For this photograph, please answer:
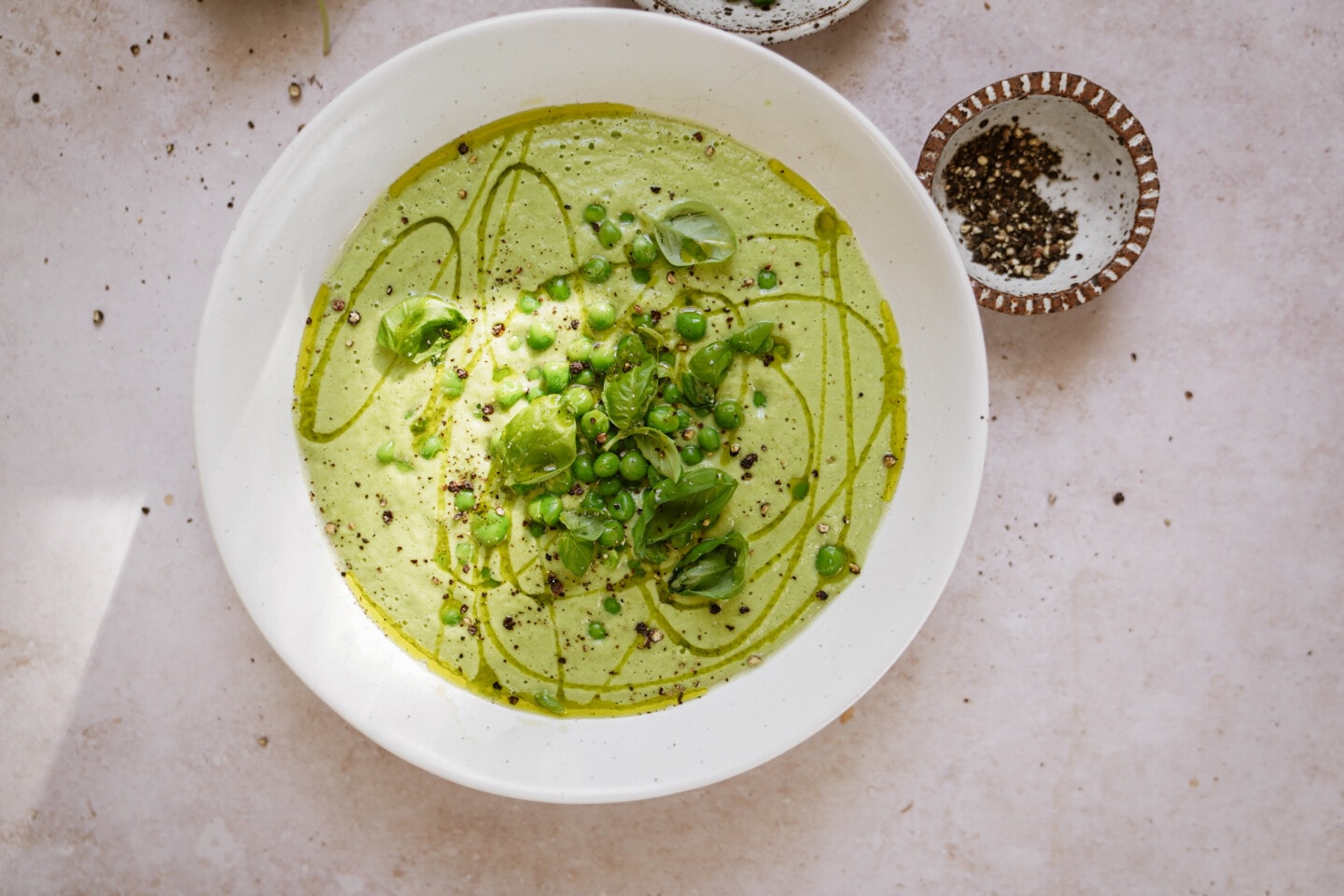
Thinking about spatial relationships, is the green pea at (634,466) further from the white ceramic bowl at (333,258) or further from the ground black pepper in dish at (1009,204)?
the ground black pepper in dish at (1009,204)

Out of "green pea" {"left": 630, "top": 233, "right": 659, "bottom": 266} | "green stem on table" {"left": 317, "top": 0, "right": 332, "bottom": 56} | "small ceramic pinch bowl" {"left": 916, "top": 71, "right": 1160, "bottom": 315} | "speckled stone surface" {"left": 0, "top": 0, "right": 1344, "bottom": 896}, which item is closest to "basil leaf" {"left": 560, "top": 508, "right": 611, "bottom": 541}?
"green pea" {"left": 630, "top": 233, "right": 659, "bottom": 266}

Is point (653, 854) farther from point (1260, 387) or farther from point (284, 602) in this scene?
point (1260, 387)

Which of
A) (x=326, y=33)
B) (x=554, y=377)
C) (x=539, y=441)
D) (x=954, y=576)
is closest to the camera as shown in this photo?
(x=539, y=441)

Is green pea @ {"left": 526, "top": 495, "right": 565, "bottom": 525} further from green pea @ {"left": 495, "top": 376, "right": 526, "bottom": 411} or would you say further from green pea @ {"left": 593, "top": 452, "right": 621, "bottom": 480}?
green pea @ {"left": 495, "top": 376, "right": 526, "bottom": 411}

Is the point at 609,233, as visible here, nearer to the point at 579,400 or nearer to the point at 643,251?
the point at 643,251

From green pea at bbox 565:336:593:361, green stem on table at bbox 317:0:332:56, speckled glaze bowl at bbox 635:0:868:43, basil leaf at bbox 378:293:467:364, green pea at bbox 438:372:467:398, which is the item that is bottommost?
green pea at bbox 438:372:467:398

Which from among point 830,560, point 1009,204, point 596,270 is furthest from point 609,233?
point 1009,204
